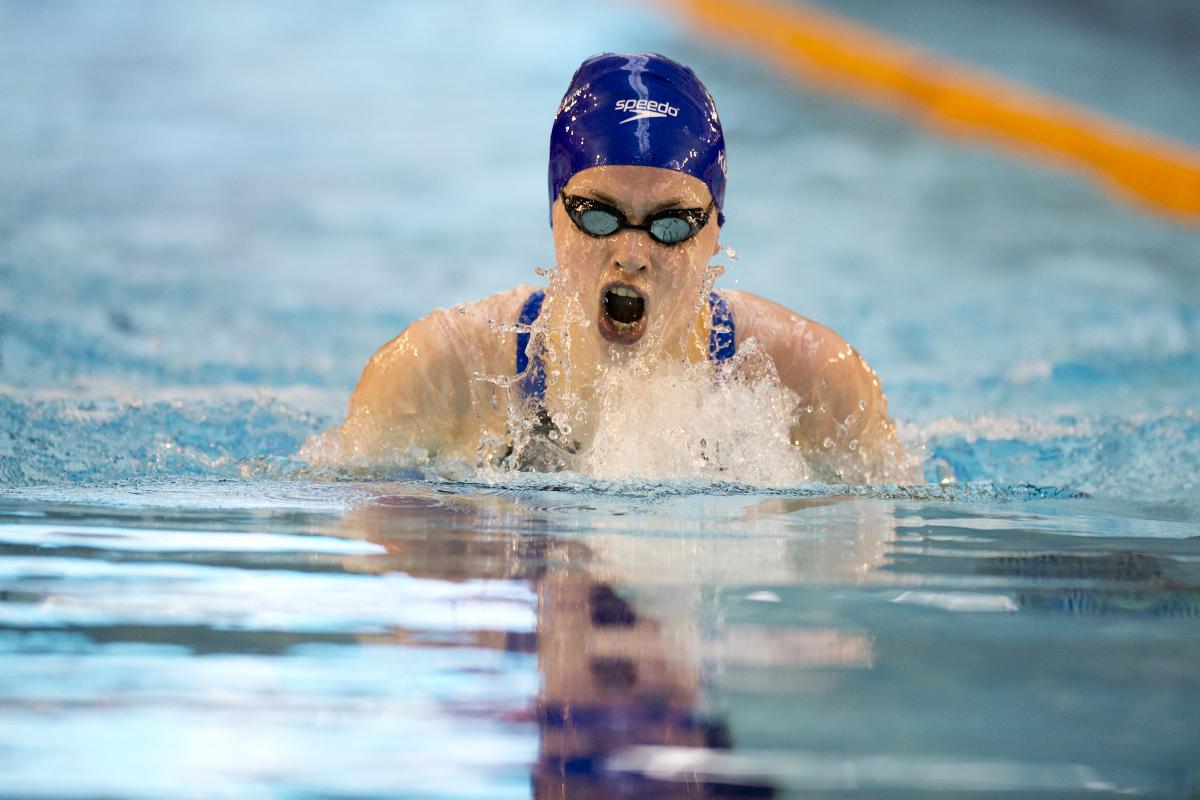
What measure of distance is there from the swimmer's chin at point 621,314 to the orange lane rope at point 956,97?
18.9ft

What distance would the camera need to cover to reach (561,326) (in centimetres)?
270

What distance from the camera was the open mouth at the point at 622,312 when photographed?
102 inches

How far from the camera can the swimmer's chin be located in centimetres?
259

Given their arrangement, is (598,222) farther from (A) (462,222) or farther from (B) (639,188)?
(A) (462,222)

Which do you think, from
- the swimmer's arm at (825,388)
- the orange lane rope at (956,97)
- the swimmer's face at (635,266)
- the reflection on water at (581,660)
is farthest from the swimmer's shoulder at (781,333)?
the orange lane rope at (956,97)

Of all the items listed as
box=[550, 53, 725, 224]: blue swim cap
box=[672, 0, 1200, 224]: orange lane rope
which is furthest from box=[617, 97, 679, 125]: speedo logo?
box=[672, 0, 1200, 224]: orange lane rope

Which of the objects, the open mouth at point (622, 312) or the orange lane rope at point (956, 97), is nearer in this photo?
the open mouth at point (622, 312)

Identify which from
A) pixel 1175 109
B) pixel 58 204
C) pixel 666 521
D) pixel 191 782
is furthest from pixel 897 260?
pixel 191 782

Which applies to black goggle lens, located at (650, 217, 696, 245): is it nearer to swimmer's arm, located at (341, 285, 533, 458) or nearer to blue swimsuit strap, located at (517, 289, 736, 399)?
blue swimsuit strap, located at (517, 289, 736, 399)

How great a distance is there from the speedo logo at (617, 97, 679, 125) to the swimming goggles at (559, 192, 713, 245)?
22cm

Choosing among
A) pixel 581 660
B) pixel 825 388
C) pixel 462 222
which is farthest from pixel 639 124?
pixel 462 222

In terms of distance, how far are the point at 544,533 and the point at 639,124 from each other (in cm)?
116

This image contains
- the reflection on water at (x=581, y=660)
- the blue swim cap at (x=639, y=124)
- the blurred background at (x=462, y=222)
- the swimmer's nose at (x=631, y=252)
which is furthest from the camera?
the blurred background at (x=462, y=222)

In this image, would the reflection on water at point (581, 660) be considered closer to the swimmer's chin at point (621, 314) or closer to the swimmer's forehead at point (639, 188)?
the swimmer's chin at point (621, 314)
